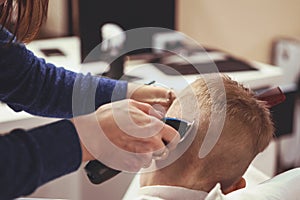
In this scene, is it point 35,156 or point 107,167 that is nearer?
point 35,156

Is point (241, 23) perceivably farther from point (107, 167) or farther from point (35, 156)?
point (35, 156)

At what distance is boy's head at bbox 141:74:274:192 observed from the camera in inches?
39.7

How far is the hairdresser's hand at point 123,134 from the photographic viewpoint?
2.69ft

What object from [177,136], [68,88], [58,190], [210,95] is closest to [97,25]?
[58,190]

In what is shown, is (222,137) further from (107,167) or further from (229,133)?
(107,167)

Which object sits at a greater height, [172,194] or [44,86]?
[44,86]

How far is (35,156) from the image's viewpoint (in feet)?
2.44

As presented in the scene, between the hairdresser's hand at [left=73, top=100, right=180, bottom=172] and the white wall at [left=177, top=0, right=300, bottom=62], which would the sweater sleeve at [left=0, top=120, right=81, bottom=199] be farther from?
the white wall at [left=177, top=0, right=300, bottom=62]

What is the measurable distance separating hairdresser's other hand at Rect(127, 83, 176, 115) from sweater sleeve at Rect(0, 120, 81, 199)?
0.32m

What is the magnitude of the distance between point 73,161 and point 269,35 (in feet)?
6.58

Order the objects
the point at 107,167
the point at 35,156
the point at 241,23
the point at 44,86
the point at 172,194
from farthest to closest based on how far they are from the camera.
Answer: the point at 241,23 < the point at 44,86 < the point at 172,194 < the point at 107,167 < the point at 35,156

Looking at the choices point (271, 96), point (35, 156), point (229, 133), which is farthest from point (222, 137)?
point (35, 156)

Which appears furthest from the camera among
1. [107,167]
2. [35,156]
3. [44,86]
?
[44,86]

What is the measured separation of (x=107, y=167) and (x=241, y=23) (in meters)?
1.72
